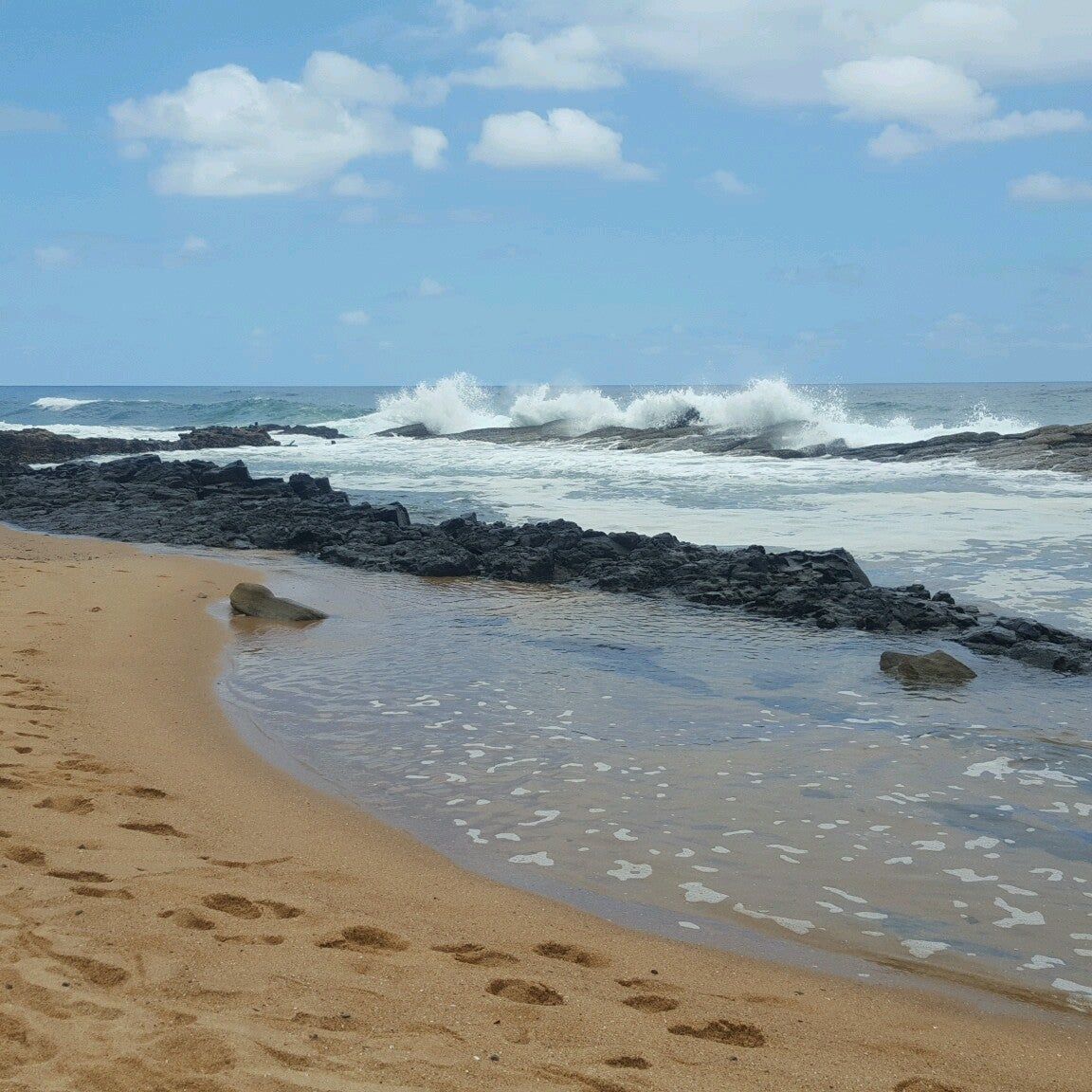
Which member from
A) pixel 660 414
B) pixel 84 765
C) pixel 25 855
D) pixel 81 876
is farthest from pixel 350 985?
pixel 660 414

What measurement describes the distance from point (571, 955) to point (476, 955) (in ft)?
1.08

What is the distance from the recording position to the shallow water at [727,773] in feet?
13.5

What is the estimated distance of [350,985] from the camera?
3.12 meters

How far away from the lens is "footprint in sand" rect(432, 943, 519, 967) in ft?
11.3

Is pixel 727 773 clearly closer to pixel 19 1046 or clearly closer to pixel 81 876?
pixel 81 876

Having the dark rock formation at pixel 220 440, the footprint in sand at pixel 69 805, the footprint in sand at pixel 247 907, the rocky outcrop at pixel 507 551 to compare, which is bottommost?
the footprint in sand at pixel 247 907

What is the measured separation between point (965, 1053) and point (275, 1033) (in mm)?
1923

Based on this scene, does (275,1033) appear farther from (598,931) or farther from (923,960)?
(923,960)

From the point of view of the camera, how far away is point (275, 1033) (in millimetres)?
2779

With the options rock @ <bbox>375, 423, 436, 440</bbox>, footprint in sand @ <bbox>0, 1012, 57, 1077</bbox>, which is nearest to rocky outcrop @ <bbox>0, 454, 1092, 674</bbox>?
footprint in sand @ <bbox>0, 1012, 57, 1077</bbox>

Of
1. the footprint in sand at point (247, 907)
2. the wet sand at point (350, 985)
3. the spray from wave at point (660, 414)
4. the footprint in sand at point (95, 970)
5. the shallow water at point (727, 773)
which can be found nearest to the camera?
the wet sand at point (350, 985)

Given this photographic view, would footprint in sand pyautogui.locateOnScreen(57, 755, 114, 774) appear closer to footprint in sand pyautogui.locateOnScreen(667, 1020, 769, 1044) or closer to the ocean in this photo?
the ocean

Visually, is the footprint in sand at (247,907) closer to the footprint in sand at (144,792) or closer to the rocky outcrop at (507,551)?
the footprint in sand at (144,792)

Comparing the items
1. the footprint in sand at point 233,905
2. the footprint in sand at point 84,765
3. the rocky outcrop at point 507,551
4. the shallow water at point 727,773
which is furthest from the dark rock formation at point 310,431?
the footprint in sand at point 233,905
